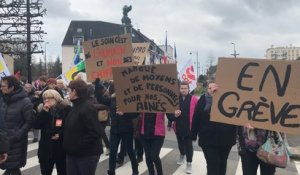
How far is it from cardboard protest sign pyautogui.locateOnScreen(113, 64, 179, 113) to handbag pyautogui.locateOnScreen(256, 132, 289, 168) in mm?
1913

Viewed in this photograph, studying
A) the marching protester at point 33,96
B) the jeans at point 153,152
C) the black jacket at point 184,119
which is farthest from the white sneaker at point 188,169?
the marching protester at point 33,96

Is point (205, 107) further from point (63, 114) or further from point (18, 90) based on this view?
point (18, 90)

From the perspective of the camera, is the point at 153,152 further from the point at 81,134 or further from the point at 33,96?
the point at 33,96

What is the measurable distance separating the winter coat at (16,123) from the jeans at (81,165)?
1390 millimetres

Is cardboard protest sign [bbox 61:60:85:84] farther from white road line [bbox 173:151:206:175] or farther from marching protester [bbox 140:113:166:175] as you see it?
marching protester [bbox 140:113:166:175]

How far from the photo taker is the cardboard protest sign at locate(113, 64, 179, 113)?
6.93 meters

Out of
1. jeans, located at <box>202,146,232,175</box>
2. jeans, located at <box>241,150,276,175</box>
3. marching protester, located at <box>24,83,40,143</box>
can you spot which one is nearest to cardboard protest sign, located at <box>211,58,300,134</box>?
jeans, located at <box>241,150,276,175</box>

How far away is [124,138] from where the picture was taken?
322 inches

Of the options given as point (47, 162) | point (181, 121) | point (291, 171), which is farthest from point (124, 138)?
point (291, 171)

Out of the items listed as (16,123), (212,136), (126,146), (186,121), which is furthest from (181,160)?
(16,123)

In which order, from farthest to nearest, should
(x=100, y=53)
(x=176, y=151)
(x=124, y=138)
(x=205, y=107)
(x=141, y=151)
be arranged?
1. (x=176, y=151)
2. (x=141, y=151)
3. (x=100, y=53)
4. (x=124, y=138)
5. (x=205, y=107)

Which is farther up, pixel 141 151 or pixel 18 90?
pixel 18 90

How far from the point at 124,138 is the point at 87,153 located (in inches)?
112

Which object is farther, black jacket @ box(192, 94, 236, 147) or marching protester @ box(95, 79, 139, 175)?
marching protester @ box(95, 79, 139, 175)
